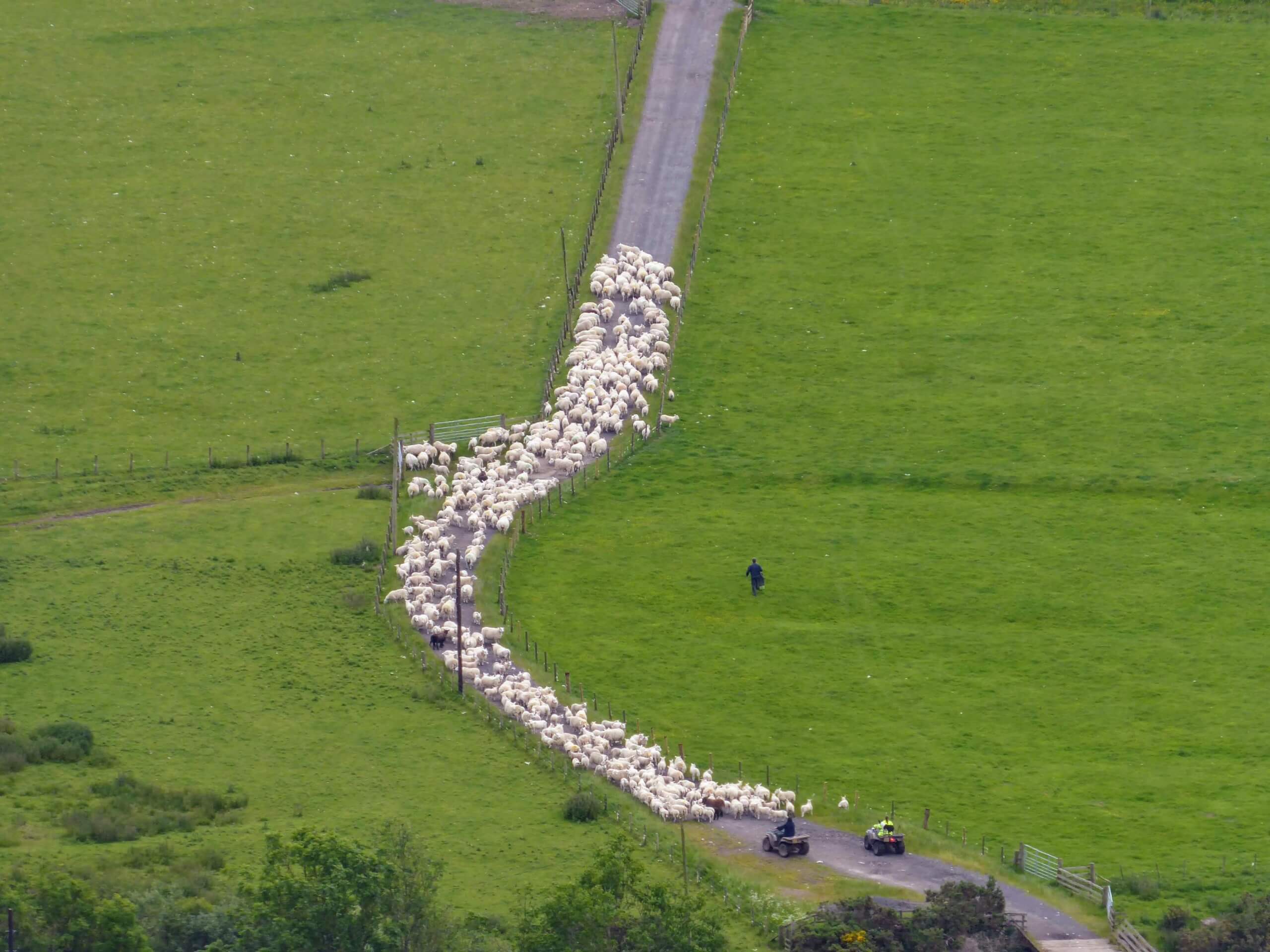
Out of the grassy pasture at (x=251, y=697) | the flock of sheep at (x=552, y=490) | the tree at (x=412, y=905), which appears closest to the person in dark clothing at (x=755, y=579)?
the flock of sheep at (x=552, y=490)

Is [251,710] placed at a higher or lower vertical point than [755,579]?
lower

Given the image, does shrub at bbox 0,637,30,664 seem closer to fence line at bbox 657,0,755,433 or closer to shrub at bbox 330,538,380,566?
shrub at bbox 330,538,380,566

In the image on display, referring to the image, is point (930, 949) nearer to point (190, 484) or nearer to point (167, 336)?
point (190, 484)

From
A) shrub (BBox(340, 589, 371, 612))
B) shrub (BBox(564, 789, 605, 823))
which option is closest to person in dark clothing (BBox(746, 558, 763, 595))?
shrub (BBox(340, 589, 371, 612))

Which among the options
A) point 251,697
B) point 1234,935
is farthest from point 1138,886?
point 251,697

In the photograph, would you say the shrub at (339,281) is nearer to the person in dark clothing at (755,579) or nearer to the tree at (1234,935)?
the person in dark clothing at (755,579)

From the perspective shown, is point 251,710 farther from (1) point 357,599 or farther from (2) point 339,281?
→ (2) point 339,281

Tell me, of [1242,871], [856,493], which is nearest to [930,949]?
[1242,871]
